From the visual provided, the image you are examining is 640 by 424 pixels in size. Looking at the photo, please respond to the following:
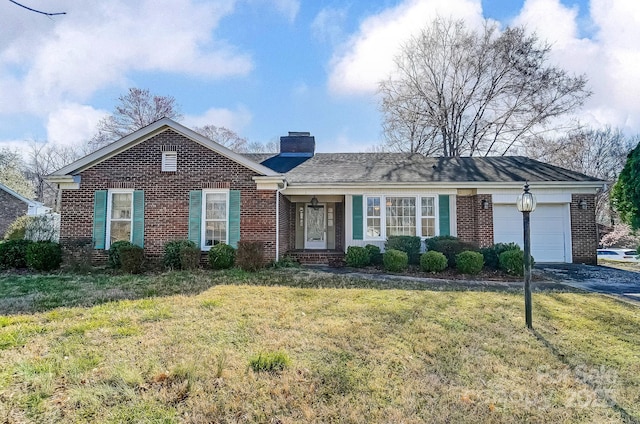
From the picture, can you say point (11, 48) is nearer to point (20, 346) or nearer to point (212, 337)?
point (20, 346)

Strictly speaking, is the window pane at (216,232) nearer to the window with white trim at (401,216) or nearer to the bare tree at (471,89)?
the window with white trim at (401,216)

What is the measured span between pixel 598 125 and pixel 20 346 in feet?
131

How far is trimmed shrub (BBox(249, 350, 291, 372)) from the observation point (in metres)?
3.50

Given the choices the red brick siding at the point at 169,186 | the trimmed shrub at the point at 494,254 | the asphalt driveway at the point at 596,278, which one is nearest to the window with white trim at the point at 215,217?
the red brick siding at the point at 169,186

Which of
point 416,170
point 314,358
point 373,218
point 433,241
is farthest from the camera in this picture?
point 416,170

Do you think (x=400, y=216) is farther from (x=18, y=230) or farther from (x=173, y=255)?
(x=18, y=230)

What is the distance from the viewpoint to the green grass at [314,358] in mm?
2852

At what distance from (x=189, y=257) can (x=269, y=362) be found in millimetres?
7012

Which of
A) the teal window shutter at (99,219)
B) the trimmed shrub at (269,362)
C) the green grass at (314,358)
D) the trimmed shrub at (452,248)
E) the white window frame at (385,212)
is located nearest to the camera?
the green grass at (314,358)

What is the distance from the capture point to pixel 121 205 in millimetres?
10750

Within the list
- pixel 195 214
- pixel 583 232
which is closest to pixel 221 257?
pixel 195 214

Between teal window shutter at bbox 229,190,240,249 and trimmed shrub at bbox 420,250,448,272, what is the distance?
5.63 m

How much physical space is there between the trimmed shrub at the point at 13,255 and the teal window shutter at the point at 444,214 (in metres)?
12.8

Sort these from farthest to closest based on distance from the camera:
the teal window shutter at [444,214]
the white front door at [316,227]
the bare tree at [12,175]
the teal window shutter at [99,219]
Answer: the bare tree at [12,175]
the white front door at [316,227]
the teal window shutter at [444,214]
the teal window shutter at [99,219]
